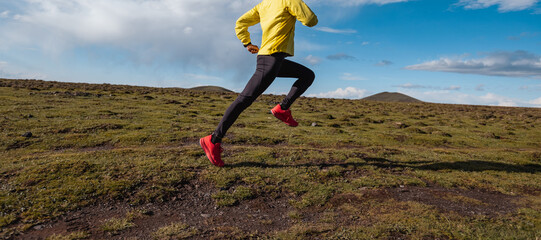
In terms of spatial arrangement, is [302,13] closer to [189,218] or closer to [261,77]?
[261,77]

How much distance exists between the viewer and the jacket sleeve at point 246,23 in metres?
6.86

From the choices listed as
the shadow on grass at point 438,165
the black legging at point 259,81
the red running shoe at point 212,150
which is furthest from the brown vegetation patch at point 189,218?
the shadow on grass at point 438,165

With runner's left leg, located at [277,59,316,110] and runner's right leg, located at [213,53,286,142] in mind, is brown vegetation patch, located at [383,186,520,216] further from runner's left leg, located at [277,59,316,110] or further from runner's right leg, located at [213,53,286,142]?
runner's right leg, located at [213,53,286,142]

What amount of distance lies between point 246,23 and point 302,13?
1583 mm

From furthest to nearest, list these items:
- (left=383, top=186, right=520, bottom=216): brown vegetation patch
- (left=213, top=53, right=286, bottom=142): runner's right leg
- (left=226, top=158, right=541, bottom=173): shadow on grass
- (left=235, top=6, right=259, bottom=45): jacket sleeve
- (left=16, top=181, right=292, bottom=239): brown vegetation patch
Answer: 1. (left=226, top=158, right=541, bottom=173): shadow on grass
2. (left=235, top=6, right=259, bottom=45): jacket sleeve
3. (left=213, top=53, right=286, bottom=142): runner's right leg
4. (left=383, top=186, right=520, bottom=216): brown vegetation patch
5. (left=16, top=181, right=292, bottom=239): brown vegetation patch

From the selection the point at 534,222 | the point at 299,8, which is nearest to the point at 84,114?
the point at 299,8

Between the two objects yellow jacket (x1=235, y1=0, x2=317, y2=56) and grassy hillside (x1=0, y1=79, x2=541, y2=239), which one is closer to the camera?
grassy hillside (x1=0, y1=79, x2=541, y2=239)

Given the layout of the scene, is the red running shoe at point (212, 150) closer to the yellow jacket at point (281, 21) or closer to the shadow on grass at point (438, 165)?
the shadow on grass at point (438, 165)

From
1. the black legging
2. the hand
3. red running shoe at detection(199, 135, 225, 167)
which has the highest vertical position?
the hand

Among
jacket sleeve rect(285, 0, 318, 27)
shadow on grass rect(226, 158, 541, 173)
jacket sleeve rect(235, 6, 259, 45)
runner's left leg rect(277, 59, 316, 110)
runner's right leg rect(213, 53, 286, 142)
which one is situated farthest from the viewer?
shadow on grass rect(226, 158, 541, 173)

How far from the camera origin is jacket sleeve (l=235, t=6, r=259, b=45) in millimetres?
6859

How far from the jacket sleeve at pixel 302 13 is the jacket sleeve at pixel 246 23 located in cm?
109

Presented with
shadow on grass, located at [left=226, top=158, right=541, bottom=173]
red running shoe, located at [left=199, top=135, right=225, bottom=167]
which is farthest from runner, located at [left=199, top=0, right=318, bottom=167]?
shadow on grass, located at [left=226, top=158, right=541, bottom=173]

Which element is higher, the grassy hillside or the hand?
the hand
